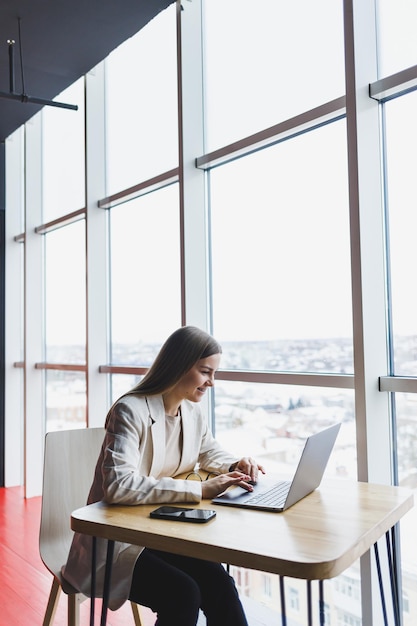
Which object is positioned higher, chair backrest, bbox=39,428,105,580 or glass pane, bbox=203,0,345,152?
glass pane, bbox=203,0,345,152

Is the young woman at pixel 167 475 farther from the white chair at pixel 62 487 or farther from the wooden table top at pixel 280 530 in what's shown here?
the white chair at pixel 62 487

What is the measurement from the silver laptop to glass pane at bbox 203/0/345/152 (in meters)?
1.59

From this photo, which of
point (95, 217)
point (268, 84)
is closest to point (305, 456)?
point (268, 84)

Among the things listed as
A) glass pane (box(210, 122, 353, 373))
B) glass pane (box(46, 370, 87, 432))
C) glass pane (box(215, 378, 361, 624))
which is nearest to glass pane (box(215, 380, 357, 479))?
glass pane (box(215, 378, 361, 624))

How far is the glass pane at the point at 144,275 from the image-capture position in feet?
11.3

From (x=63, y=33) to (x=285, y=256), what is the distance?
7.06 ft

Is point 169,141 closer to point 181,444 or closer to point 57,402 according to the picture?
point 181,444

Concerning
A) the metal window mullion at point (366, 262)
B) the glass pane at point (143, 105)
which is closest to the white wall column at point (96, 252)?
the glass pane at point (143, 105)

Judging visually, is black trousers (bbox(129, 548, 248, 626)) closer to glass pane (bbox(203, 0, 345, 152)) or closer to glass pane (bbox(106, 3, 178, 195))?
glass pane (bbox(203, 0, 345, 152))

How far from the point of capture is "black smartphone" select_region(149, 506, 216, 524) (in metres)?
1.48

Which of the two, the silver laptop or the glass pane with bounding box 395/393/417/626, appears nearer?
the silver laptop

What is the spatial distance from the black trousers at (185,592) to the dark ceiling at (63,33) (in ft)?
9.78

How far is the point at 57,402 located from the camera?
4902mm

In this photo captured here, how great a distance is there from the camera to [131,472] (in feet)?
5.60
